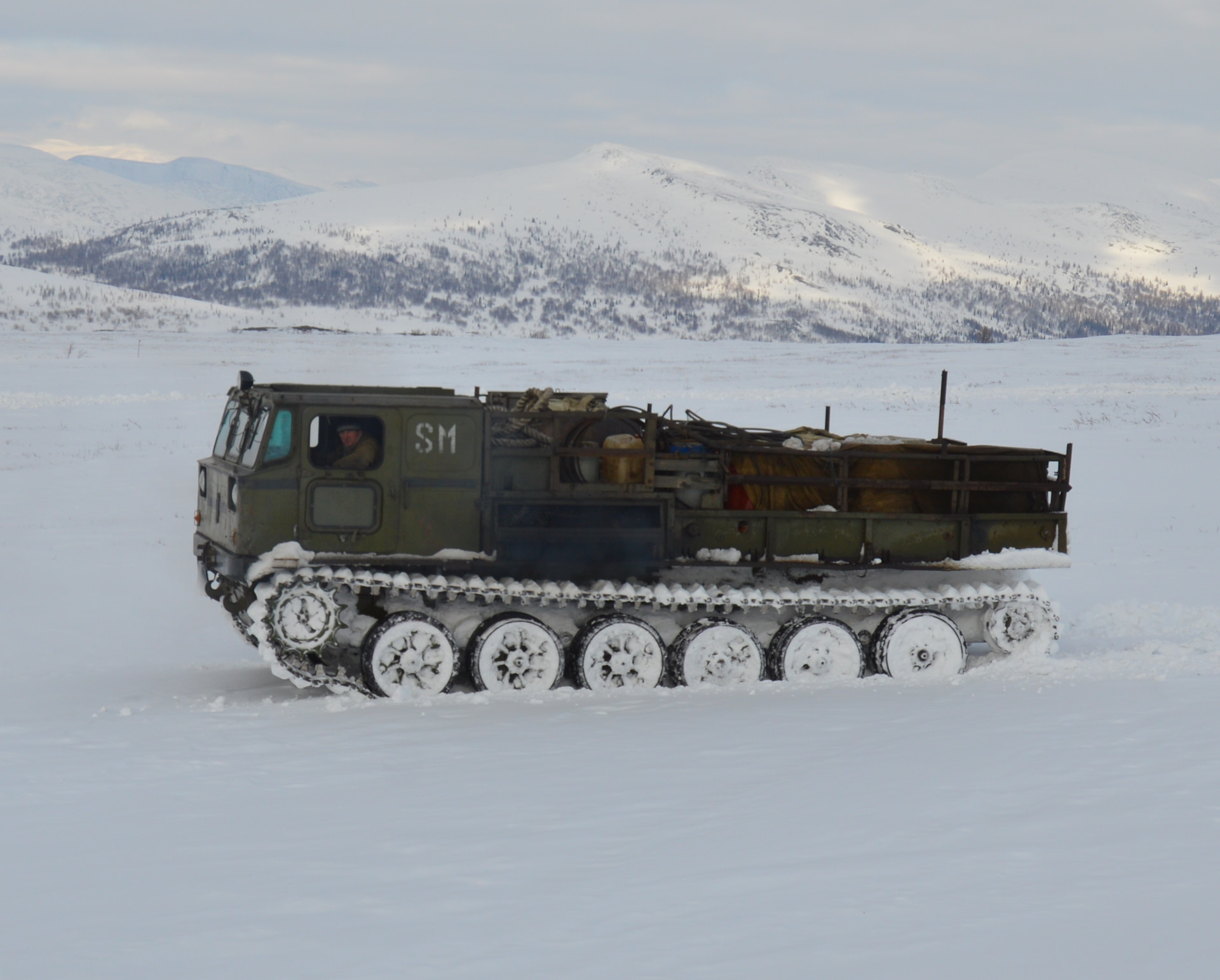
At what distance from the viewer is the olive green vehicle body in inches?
401

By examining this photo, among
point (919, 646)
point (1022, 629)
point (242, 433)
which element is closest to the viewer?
point (242, 433)

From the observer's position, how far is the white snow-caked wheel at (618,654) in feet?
34.3

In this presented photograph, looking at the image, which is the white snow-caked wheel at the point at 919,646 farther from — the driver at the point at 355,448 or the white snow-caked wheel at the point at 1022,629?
the driver at the point at 355,448

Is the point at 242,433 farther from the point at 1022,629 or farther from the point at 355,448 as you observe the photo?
the point at 1022,629

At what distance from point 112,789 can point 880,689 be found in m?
5.88

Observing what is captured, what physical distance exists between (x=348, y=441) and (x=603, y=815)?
465 centimetres

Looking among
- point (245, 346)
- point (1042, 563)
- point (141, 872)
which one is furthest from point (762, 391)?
point (141, 872)

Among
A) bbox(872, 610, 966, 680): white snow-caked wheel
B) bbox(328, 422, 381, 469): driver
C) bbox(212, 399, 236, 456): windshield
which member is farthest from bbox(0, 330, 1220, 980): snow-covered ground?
bbox(212, 399, 236, 456): windshield

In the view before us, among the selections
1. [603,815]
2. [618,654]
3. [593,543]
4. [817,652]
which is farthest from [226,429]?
[603,815]

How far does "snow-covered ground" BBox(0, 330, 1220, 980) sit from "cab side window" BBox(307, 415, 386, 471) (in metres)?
1.96

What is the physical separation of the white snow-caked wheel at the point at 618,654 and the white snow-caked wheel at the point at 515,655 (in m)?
0.22

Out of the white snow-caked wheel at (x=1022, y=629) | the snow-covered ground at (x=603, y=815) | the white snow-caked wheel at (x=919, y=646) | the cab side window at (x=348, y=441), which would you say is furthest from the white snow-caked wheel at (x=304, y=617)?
the white snow-caked wheel at (x=1022, y=629)

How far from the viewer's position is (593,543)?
34.7 feet

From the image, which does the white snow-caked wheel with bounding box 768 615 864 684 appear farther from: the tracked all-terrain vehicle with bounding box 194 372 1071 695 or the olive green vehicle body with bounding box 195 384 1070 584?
the olive green vehicle body with bounding box 195 384 1070 584
